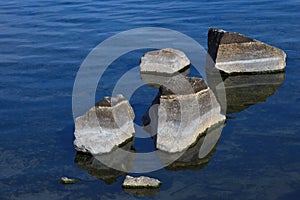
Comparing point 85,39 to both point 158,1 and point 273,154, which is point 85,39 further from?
point 273,154

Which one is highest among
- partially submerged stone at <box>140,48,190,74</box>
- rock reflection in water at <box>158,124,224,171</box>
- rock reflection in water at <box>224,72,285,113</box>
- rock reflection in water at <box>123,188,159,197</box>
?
partially submerged stone at <box>140,48,190,74</box>

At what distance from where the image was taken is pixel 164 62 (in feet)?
70.7

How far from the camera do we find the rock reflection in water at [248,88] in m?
18.7

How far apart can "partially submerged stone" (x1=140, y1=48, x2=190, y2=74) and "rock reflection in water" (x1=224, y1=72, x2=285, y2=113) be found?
2.10 m

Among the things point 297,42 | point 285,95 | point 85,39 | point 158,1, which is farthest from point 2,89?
point 158,1

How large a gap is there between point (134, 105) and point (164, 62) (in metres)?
3.46

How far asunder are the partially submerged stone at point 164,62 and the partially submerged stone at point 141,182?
27.3ft

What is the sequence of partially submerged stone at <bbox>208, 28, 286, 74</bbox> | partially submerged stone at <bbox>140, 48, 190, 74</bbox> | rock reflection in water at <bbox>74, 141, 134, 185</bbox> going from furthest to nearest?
1. partially submerged stone at <bbox>140, 48, 190, 74</bbox>
2. partially submerged stone at <bbox>208, 28, 286, 74</bbox>
3. rock reflection in water at <bbox>74, 141, 134, 185</bbox>

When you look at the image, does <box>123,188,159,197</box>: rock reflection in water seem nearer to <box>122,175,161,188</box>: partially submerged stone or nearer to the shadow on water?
<box>122,175,161,188</box>: partially submerged stone

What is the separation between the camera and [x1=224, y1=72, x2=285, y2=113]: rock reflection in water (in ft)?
61.3

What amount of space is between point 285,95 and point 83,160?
7.97 m

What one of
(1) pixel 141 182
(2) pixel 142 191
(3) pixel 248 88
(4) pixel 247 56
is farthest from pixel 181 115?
(4) pixel 247 56

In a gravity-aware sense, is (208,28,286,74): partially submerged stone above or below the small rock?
above

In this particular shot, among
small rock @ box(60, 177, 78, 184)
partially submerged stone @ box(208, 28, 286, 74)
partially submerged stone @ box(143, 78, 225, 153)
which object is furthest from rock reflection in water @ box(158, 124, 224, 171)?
partially submerged stone @ box(208, 28, 286, 74)
